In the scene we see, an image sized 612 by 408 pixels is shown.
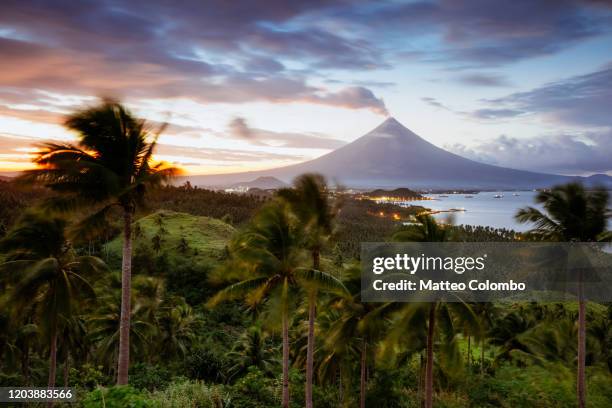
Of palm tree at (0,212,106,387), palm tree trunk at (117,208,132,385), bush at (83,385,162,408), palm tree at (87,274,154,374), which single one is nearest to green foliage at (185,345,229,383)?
palm tree at (87,274,154,374)

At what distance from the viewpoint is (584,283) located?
16781 millimetres

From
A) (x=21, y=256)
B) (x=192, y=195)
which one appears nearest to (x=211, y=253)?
(x=21, y=256)

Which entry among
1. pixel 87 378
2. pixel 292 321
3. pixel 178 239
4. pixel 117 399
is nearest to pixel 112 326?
pixel 87 378

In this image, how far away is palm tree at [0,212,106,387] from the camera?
14.6 meters

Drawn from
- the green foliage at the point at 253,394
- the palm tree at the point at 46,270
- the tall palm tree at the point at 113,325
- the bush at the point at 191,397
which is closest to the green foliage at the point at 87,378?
the tall palm tree at the point at 113,325

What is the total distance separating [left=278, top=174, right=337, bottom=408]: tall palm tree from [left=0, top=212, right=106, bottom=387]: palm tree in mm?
8287

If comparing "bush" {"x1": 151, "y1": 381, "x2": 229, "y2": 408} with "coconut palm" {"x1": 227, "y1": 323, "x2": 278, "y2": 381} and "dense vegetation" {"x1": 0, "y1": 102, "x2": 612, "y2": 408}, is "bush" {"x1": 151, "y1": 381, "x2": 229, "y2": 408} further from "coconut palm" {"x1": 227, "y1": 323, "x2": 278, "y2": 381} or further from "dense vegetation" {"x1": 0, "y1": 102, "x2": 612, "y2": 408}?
"coconut palm" {"x1": 227, "y1": 323, "x2": 278, "y2": 381}

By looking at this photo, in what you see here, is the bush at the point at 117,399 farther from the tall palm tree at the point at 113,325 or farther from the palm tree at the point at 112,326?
the palm tree at the point at 112,326

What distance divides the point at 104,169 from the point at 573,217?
17.7 meters

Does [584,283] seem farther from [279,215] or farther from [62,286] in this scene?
[62,286]

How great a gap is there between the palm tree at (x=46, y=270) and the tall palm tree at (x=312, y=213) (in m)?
8.29

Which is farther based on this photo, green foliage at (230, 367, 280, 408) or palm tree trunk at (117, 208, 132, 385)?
green foliage at (230, 367, 280, 408)

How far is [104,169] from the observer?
10891 mm

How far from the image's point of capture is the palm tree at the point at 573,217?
53.4ft
